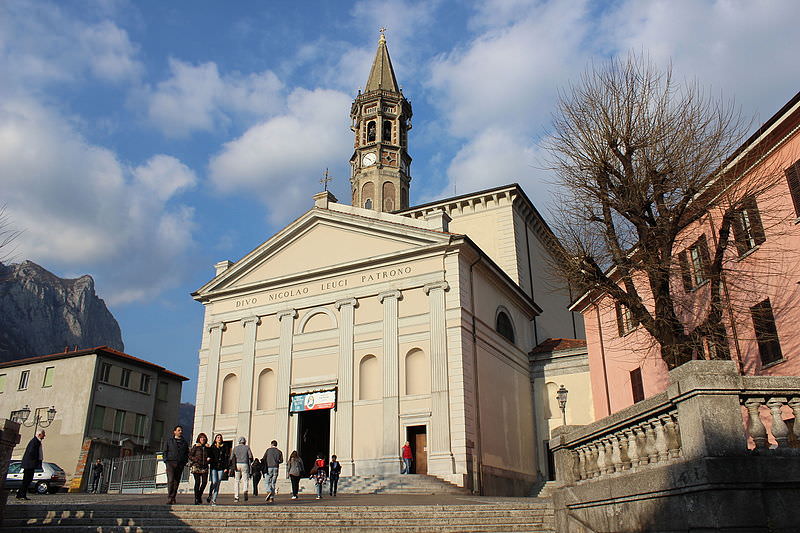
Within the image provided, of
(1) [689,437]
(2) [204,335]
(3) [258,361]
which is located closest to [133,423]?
(2) [204,335]

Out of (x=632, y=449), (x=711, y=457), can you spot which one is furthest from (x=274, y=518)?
(x=711, y=457)

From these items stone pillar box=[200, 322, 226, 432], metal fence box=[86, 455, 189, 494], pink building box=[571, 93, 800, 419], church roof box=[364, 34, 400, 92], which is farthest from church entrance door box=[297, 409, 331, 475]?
church roof box=[364, 34, 400, 92]

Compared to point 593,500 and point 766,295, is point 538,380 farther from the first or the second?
point 593,500

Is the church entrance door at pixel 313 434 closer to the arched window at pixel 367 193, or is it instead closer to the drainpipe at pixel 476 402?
the drainpipe at pixel 476 402

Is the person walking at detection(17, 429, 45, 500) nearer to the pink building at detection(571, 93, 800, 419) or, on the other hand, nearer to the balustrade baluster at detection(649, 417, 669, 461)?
the pink building at detection(571, 93, 800, 419)

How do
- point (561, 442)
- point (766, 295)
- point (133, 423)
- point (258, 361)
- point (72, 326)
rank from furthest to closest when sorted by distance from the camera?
point (72, 326)
point (133, 423)
point (258, 361)
point (766, 295)
point (561, 442)

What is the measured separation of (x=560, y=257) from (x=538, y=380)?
17125 millimetres

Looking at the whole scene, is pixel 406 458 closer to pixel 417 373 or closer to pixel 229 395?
pixel 417 373

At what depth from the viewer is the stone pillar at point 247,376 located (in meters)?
29.1

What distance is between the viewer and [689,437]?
711cm

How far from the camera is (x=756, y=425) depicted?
23.0 feet

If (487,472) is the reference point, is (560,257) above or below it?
above

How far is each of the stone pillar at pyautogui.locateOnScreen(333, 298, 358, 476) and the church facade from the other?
6 cm

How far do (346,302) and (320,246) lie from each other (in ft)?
11.4
